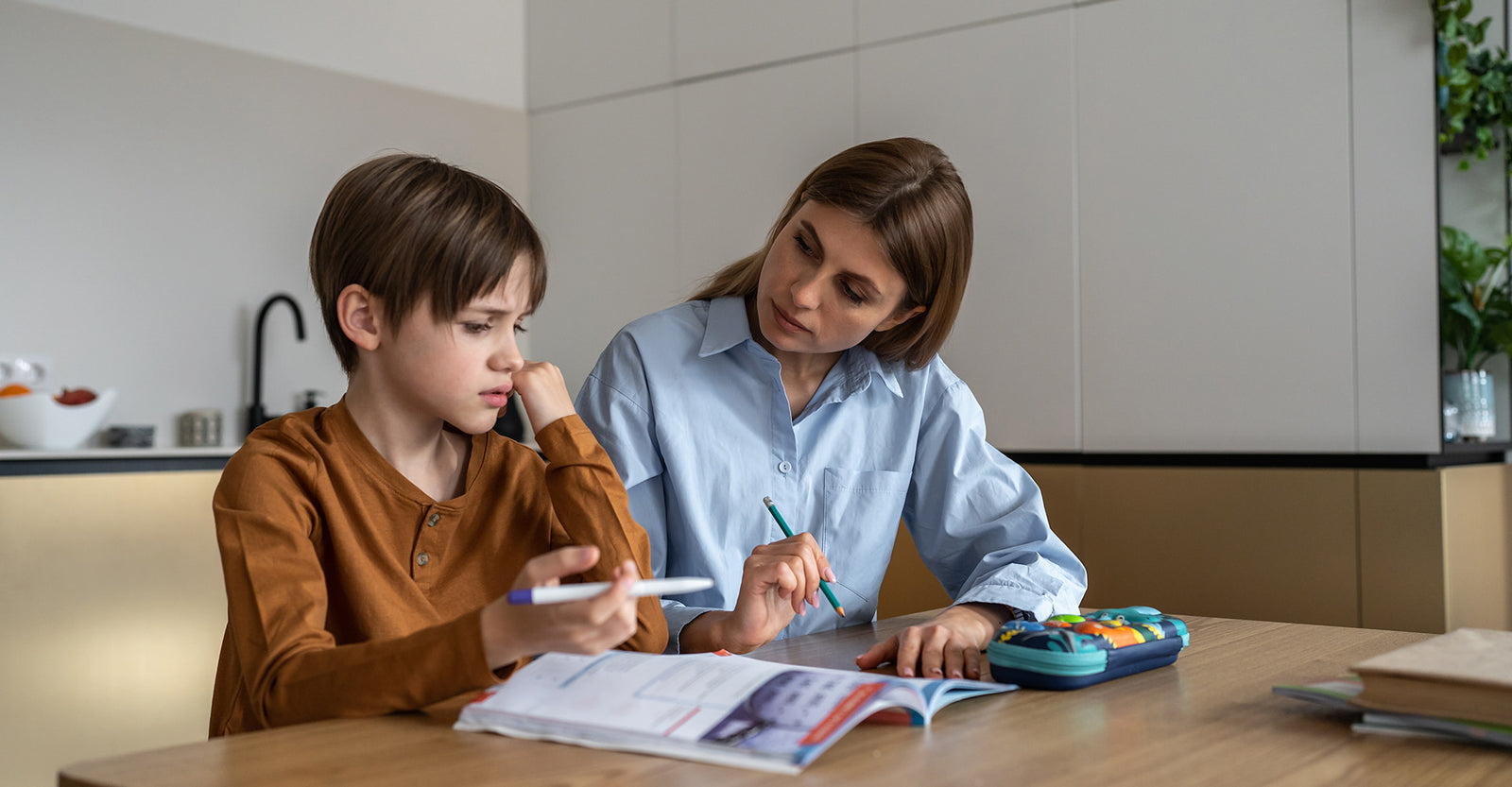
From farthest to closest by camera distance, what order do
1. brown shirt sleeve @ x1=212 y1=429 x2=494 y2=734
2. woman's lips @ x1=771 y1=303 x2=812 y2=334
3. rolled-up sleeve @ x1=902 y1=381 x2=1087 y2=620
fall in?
woman's lips @ x1=771 y1=303 x2=812 y2=334 < rolled-up sleeve @ x1=902 y1=381 x2=1087 y2=620 < brown shirt sleeve @ x1=212 y1=429 x2=494 y2=734

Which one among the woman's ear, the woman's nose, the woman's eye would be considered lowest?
the woman's ear

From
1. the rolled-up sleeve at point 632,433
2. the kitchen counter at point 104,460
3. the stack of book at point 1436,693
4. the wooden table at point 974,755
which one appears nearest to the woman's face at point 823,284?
the rolled-up sleeve at point 632,433

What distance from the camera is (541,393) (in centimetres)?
121

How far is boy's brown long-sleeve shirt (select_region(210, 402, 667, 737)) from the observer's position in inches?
34.8

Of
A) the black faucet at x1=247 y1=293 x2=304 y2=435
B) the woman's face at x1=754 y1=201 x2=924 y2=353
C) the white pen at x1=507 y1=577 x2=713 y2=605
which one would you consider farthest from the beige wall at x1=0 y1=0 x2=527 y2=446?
the white pen at x1=507 y1=577 x2=713 y2=605

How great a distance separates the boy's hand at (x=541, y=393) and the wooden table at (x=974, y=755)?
1.13 feet

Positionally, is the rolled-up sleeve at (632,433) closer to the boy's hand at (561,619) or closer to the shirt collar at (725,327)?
the shirt collar at (725,327)

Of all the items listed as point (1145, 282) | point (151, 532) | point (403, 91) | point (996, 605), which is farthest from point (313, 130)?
point (996, 605)

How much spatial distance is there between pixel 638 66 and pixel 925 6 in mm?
989

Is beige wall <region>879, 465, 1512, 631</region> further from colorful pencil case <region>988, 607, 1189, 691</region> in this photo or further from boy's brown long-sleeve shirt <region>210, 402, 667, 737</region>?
boy's brown long-sleeve shirt <region>210, 402, 667, 737</region>

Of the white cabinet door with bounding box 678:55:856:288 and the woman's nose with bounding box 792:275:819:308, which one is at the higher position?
the white cabinet door with bounding box 678:55:856:288

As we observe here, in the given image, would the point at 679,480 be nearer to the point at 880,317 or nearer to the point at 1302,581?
the point at 880,317

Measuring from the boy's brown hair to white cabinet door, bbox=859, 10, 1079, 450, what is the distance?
195 cm

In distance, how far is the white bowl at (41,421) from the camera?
259 cm
